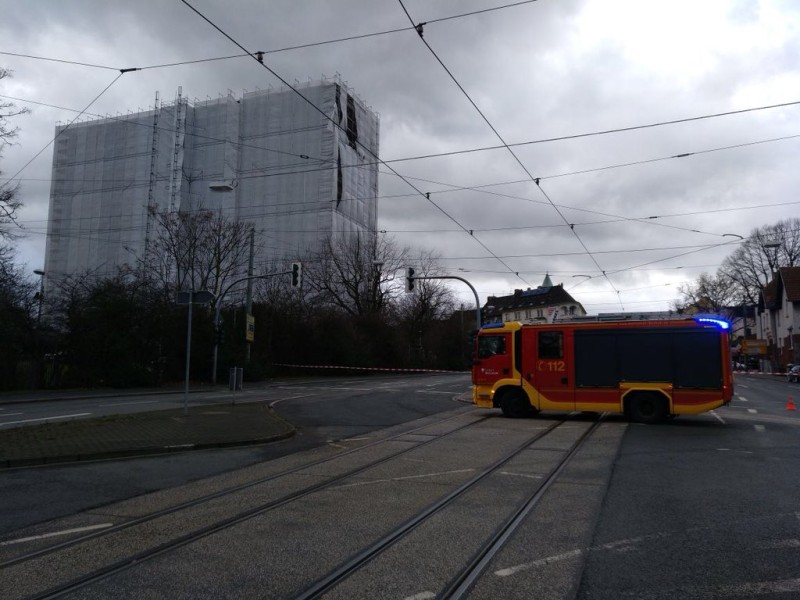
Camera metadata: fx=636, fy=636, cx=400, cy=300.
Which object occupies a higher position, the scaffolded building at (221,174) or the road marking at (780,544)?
the scaffolded building at (221,174)

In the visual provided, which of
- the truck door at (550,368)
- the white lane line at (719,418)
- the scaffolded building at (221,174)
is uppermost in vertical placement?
the scaffolded building at (221,174)

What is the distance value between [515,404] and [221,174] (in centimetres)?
4747

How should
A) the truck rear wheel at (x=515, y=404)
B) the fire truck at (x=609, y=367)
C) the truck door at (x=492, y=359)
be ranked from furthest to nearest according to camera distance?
the truck door at (x=492, y=359) < the truck rear wheel at (x=515, y=404) < the fire truck at (x=609, y=367)

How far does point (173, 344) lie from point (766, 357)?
68.3 metres

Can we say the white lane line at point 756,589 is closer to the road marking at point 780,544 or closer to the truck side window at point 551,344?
the road marking at point 780,544

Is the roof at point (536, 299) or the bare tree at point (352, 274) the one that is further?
the roof at point (536, 299)

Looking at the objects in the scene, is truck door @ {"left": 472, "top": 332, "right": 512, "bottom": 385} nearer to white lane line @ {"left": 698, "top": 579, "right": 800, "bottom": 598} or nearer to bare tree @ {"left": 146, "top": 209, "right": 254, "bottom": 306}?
white lane line @ {"left": 698, "top": 579, "right": 800, "bottom": 598}

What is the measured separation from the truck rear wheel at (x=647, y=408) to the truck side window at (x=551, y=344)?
2166 mm

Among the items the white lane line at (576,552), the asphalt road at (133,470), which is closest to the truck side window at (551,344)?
the asphalt road at (133,470)

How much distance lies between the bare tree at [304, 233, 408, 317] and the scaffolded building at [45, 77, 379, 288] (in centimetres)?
237

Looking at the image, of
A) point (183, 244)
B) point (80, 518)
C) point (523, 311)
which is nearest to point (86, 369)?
point (183, 244)

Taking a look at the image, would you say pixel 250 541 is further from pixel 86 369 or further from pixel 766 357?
pixel 766 357

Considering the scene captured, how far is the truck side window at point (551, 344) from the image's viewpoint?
1716 cm

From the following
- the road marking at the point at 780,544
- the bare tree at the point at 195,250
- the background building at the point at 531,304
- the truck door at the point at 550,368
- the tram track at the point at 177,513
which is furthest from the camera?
the background building at the point at 531,304
